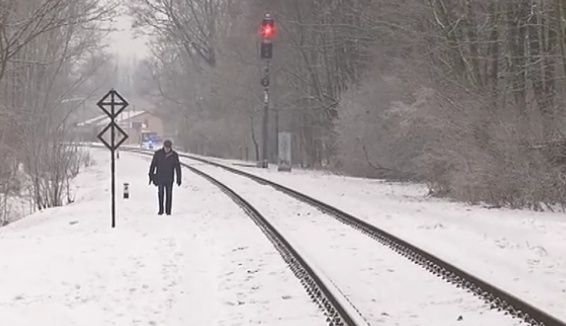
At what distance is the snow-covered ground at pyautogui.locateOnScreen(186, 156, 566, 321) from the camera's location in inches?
384

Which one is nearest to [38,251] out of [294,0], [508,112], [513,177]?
[513,177]

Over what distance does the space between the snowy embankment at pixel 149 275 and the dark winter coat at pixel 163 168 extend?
962 millimetres

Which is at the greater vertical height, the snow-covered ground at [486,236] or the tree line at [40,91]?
the tree line at [40,91]

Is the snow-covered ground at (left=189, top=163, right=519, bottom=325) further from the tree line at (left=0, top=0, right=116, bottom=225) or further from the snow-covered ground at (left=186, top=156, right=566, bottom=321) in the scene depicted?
the tree line at (left=0, top=0, right=116, bottom=225)

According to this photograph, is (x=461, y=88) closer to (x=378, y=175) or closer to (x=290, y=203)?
(x=290, y=203)

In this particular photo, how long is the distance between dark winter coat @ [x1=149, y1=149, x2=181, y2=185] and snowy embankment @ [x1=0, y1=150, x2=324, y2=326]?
96 centimetres

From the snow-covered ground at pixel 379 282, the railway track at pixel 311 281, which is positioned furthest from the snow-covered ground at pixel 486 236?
the railway track at pixel 311 281

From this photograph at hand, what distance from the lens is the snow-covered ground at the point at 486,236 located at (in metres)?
9.77

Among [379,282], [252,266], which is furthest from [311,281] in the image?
[252,266]

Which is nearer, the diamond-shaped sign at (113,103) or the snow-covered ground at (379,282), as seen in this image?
the snow-covered ground at (379,282)

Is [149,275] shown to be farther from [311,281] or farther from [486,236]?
[486,236]

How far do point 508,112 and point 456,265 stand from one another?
428 inches

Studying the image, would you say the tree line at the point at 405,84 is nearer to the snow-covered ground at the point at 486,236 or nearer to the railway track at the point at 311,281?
the snow-covered ground at the point at 486,236

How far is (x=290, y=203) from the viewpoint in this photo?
21203mm
